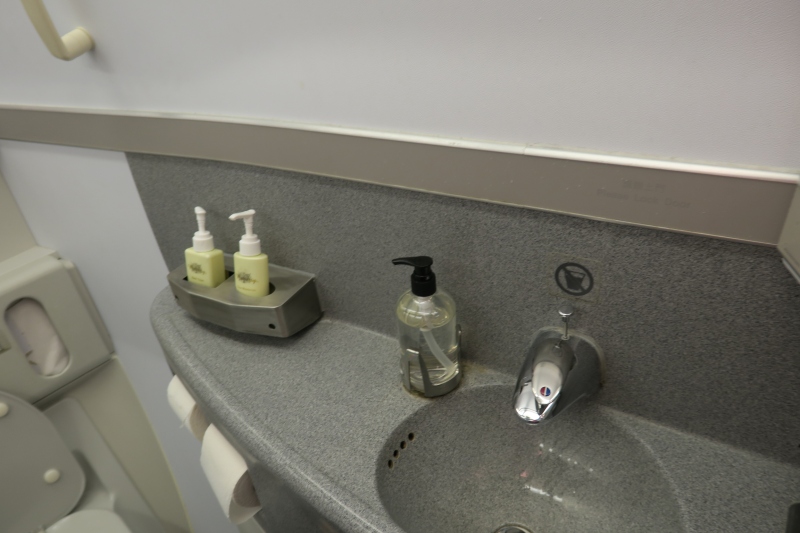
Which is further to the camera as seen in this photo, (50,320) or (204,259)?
(50,320)

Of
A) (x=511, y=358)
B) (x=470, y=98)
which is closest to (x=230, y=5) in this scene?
(x=470, y=98)

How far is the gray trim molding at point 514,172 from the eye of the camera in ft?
1.40

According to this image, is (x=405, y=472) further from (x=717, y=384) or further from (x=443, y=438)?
(x=717, y=384)

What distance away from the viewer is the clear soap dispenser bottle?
593 millimetres

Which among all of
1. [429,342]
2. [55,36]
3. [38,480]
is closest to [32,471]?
[38,480]

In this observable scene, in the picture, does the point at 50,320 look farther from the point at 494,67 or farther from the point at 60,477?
the point at 494,67

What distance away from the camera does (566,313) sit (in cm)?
54

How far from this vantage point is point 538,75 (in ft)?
1.55

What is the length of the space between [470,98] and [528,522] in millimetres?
460

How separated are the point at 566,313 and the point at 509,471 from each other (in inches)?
8.0

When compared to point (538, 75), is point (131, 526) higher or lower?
lower

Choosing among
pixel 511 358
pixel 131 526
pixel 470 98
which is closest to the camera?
pixel 470 98

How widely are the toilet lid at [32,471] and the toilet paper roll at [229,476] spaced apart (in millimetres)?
601

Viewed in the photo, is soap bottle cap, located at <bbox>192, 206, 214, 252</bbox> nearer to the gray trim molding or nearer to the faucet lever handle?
the gray trim molding
